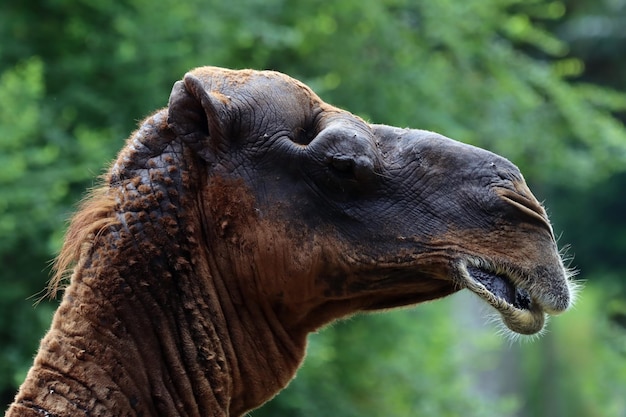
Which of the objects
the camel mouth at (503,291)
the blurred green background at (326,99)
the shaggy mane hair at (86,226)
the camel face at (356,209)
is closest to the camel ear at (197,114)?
the camel face at (356,209)

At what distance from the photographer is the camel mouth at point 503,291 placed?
3.09 m

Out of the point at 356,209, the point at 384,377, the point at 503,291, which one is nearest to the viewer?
the point at 503,291

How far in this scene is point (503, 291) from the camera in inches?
122

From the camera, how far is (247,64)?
10.9 metres

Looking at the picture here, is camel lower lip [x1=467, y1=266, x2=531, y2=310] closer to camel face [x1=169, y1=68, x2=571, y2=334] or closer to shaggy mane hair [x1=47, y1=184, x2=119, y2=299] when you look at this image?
camel face [x1=169, y1=68, x2=571, y2=334]

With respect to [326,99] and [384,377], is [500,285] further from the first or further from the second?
[384,377]

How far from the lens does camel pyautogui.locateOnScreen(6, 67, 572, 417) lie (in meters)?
3.12

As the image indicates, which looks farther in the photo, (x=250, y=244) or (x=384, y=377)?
(x=384, y=377)

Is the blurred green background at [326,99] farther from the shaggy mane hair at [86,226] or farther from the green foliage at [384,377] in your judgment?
the shaggy mane hair at [86,226]

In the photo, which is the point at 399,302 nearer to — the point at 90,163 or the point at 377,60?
the point at 90,163

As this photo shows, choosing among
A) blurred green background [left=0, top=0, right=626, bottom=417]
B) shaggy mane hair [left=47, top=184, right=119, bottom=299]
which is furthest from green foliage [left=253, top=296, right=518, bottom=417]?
shaggy mane hair [left=47, top=184, right=119, bottom=299]

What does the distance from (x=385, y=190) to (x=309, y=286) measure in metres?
0.42

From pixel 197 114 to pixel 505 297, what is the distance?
1.22 metres

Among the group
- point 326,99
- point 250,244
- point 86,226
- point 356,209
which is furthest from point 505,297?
point 326,99
